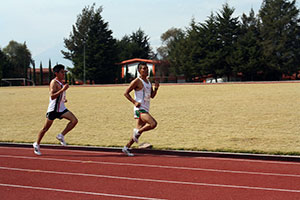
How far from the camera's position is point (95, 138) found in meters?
10.9

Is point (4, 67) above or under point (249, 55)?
A: under

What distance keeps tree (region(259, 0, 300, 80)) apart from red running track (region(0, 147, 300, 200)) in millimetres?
53939

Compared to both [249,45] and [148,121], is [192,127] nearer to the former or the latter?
[148,121]

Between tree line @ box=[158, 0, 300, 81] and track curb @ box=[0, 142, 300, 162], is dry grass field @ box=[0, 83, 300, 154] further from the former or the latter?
tree line @ box=[158, 0, 300, 81]

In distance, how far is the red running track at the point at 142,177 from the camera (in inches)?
215

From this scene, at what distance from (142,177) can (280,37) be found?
2287 inches

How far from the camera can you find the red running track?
5453 mm

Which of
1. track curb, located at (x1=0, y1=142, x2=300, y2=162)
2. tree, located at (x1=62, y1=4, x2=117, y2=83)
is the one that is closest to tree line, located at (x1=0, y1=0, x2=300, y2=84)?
tree, located at (x1=62, y1=4, x2=117, y2=83)

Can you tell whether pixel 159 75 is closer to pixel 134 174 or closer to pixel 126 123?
pixel 126 123

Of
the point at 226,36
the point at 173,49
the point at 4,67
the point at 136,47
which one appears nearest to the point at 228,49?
the point at 226,36

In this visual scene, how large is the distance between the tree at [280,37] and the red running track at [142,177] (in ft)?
177

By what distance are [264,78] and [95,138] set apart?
53.8m

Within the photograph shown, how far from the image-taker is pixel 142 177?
6.40 meters

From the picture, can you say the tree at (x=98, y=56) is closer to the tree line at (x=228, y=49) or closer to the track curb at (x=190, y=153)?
the tree line at (x=228, y=49)
